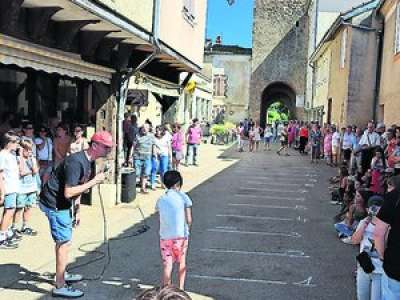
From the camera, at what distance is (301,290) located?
6406 millimetres

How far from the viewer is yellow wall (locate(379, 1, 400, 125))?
1631 cm

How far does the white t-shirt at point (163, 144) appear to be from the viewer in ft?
46.6

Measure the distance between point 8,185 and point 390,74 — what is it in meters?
13.9

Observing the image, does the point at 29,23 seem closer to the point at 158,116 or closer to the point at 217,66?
the point at 158,116

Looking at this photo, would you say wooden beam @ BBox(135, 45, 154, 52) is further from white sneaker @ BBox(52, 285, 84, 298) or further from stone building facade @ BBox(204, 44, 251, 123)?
stone building facade @ BBox(204, 44, 251, 123)

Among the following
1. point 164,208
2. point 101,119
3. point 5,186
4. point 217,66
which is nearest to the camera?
point 164,208

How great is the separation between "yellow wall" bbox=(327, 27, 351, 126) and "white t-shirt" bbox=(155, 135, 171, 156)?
10.1 meters

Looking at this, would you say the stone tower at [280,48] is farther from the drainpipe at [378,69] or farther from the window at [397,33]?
the window at [397,33]

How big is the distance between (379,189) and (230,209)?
333 cm

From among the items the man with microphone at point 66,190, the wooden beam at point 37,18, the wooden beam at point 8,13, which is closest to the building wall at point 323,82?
the wooden beam at point 37,18

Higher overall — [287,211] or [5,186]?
[5,186]

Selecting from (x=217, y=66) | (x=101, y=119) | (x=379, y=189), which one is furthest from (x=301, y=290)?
(x=217, y=66)

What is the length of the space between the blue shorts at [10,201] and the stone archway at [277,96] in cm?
3999

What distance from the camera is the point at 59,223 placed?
5.80m
